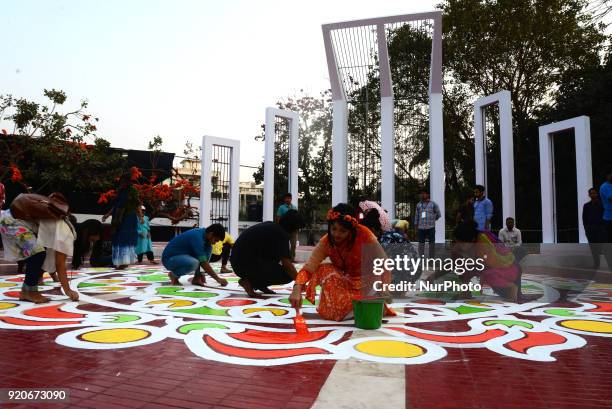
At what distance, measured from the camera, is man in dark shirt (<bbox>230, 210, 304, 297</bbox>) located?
4383 mm

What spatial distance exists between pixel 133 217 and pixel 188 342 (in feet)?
15.7

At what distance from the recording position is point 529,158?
1498cm

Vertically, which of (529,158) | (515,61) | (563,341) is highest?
(515,61)

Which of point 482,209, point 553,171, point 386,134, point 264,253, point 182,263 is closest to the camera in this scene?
point 264,253

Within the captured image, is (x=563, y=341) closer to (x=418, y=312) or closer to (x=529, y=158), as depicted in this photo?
(x=418, y=312)

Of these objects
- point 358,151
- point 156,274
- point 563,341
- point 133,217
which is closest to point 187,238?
point 156,274

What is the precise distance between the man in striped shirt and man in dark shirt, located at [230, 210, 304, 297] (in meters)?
3.94

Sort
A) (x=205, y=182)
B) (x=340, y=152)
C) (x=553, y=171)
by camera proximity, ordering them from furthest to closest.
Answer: (x=205, y=182) → (x=340, y=152) → (x=553, y=171)

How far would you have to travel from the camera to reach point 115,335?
2.94m

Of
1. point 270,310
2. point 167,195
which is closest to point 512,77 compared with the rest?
point 167,195

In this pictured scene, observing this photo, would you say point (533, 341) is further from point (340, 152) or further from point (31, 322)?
point (340, 152)

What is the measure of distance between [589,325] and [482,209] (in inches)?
149

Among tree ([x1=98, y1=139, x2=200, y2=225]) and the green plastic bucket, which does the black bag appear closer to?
the green plastic bucket

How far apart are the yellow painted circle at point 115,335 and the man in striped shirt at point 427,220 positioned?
18.7 feet
